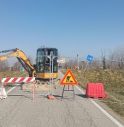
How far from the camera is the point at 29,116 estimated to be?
14.0 meters

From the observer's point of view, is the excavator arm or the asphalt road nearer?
the asphalt road

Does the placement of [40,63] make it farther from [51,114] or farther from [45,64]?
[51,114]

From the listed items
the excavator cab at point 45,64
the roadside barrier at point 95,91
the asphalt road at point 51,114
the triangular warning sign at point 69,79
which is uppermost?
the excavator cab at point 45,64

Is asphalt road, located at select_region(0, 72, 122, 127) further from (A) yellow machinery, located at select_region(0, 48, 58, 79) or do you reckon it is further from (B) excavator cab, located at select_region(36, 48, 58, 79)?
(B) excavator cab, located at select_region(36, 48, 58, 79)

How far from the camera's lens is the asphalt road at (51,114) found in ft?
40.9

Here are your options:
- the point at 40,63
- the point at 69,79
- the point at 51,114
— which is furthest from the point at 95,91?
A: the point at 40,63

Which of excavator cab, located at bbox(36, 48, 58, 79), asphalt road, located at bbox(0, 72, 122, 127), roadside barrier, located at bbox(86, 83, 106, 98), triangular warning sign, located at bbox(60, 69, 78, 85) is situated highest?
excavator cab, located at bbox(36, 48, 58, 79)

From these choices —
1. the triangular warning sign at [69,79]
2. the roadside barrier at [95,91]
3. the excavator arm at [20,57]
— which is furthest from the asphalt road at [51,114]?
the excavator arm at [20,57]

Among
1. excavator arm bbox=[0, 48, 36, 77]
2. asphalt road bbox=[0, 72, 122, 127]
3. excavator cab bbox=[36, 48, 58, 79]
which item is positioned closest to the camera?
asphalt road bbox=[0, 72, 122, 127]

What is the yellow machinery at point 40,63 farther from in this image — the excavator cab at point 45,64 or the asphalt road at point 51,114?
the asphalt road at point 51,114

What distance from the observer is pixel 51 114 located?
47.8ft

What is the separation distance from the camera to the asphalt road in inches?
491

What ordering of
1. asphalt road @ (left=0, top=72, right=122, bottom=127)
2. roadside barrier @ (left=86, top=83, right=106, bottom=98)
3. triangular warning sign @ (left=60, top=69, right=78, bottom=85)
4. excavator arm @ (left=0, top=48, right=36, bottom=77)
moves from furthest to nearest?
1. excavator arm @ (left=0, top=48, right=36, bottom=77)
2. roadside barrier @ (left=86, top=83, right=106, bottom=98)
3. triangular warning sign @ (left=60, top=69, right=78, bottom=85)
4. asphalt road @ (left=0, top=72, right=122, bottom=127)

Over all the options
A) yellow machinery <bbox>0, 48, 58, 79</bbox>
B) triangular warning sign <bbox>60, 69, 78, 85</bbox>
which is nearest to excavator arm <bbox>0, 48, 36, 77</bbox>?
yellow machinery <bbox>0, 48, 58, 79</bbox>
